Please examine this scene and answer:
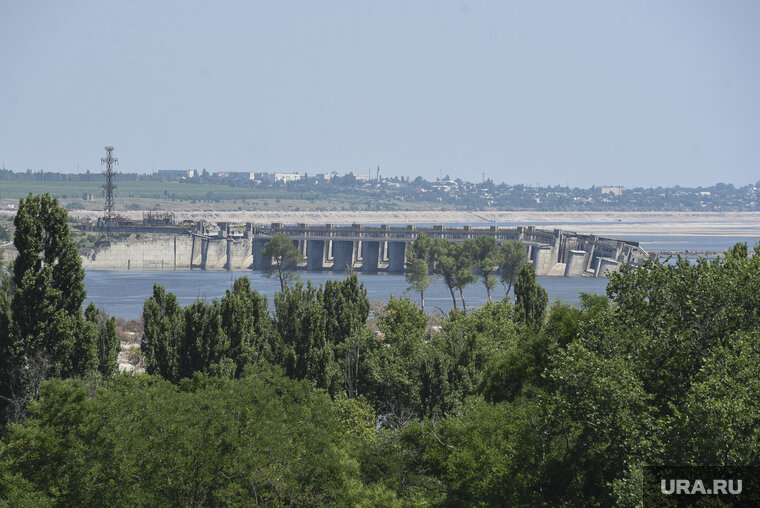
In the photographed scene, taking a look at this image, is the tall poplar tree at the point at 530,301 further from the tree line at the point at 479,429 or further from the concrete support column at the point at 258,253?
the concrete support column at the point at 258,253

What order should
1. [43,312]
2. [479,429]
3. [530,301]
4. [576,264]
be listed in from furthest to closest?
[576,264] → [530,301] → [43,312] → [479,429]

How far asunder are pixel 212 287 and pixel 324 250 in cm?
3575

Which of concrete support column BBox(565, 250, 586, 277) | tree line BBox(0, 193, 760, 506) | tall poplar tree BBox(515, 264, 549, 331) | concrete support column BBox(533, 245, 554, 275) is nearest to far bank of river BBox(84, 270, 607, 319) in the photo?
concrete support column BBox(565, 250, 586, 277)

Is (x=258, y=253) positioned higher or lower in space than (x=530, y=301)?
lower

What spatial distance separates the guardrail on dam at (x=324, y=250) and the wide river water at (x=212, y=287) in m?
2.75

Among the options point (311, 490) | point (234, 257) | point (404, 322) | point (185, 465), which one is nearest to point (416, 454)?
point (311, 490)

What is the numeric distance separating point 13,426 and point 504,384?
52.6 ft

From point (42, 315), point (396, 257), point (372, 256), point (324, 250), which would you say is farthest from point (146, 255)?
point (42, 315)

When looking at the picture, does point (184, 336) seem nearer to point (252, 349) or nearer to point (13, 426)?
point (252, 349)

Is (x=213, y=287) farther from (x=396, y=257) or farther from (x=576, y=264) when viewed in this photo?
(x=576, y=264)

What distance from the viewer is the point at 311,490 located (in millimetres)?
25703

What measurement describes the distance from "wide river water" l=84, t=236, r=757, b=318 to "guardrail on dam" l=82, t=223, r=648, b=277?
2.75 m

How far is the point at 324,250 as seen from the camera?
159250 millimetres

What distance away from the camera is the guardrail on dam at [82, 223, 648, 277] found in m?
153
